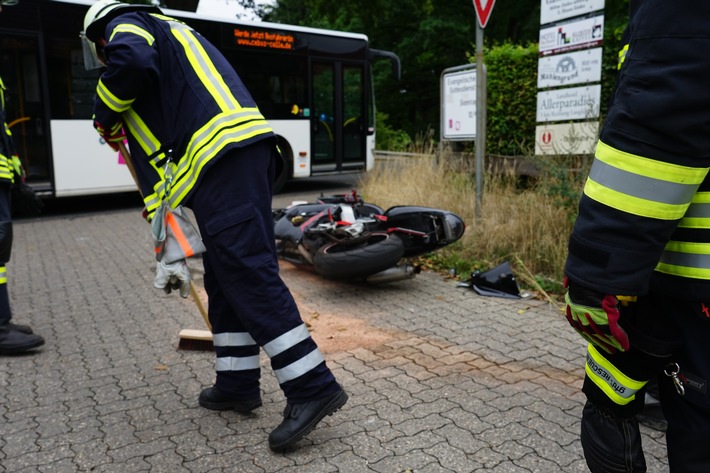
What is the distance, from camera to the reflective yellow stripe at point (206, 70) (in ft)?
9.11

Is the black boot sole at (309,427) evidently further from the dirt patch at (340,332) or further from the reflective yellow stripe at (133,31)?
the reflective yellow stripe at (133,31)

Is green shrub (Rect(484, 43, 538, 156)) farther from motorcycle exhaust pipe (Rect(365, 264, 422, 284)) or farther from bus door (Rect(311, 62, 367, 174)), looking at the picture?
bus door (Rect(311, 62, 367, 174))

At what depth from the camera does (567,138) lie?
6.10 meters

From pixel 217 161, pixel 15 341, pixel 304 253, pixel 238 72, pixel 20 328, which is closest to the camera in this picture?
pixel 217 161

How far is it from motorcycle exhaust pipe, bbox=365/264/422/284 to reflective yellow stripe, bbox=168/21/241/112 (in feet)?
8.37

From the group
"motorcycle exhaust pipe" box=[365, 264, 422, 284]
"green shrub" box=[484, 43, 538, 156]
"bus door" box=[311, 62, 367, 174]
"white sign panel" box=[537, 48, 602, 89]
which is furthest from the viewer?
"bus door" box=[311, 62, 367, 174]

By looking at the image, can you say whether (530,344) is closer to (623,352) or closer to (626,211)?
(623,352)

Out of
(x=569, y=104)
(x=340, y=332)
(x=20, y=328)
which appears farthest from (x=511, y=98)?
(x=20, y=328)

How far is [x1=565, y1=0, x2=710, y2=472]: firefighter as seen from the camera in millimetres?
1334

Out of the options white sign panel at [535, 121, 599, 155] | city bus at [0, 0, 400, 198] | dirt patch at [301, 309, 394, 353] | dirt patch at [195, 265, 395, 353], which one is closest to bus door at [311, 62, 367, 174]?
city bus at [0, 0, 400, 198]

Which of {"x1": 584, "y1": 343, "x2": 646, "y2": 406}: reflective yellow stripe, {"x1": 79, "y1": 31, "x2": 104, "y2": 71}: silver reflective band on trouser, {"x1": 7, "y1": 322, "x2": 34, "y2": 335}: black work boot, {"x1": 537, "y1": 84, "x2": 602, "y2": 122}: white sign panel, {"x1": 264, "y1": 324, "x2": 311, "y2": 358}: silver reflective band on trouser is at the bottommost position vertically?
{"x1": 7, "y1": 322, "x2": 34, "y2": 335}: black work boot

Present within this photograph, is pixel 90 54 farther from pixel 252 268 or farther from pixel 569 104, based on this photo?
pixel 569 104

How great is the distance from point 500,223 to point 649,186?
468 cm

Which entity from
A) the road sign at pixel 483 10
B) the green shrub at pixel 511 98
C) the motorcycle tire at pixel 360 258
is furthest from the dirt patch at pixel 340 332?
the green shrub at pixel 511 98
